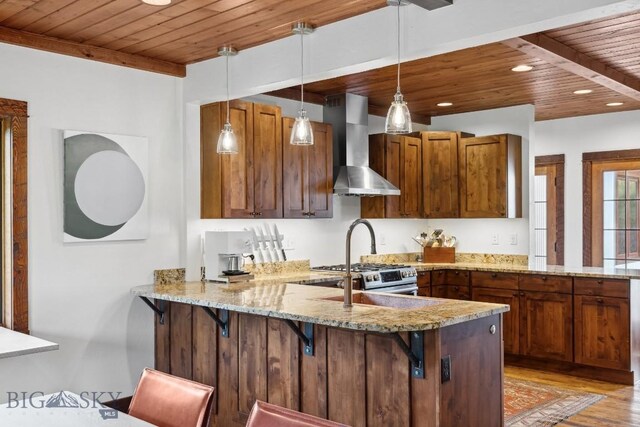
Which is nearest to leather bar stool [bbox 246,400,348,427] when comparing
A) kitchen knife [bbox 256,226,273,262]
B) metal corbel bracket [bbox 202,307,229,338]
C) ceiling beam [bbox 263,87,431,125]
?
metal corbel bracket [bbox 202,307,229,338]

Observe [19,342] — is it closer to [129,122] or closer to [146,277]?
[146,277]

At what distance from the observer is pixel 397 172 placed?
614cm

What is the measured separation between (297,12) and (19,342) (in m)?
2.26

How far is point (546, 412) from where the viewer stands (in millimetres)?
4289

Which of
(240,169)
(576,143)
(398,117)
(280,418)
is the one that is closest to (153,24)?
(240,169)

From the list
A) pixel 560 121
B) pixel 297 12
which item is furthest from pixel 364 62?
pixel 560 121

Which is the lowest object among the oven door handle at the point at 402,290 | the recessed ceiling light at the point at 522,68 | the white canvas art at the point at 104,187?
the oven door handle at the point at 402,290

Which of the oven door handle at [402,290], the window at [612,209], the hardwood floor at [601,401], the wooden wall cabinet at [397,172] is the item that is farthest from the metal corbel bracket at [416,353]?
the window at [612,209]

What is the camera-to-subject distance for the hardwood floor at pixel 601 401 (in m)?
4.10

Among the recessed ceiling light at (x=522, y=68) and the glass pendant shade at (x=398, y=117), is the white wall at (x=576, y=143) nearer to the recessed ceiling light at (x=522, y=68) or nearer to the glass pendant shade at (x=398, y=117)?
the recessed ceiling light at (x=522, y=68)

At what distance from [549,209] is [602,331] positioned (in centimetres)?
233

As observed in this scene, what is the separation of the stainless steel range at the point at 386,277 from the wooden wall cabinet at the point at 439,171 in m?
1.05

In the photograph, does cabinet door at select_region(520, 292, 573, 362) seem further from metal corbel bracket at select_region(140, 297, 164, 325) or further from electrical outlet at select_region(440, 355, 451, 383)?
metal corbel bracket at select_region(140, 297, 164, 325)

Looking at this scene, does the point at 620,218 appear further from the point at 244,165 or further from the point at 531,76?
the point at 244,165
